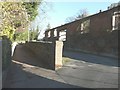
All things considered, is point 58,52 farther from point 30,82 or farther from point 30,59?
point 30,59

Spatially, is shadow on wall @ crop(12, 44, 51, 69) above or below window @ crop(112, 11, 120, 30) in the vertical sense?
below

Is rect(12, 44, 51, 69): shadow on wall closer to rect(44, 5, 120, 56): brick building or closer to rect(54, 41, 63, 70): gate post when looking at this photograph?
rect(54, 41, 63, 70): gate post

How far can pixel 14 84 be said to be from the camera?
1060cm

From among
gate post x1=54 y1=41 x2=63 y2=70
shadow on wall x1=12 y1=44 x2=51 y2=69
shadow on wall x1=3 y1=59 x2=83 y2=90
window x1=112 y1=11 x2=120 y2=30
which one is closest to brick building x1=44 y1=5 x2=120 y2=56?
window x1=112 y1=11 x2=120 y2=30

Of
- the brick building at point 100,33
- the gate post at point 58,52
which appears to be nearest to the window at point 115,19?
the brick building at point 100,33

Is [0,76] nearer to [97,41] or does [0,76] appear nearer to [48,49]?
[48,49]

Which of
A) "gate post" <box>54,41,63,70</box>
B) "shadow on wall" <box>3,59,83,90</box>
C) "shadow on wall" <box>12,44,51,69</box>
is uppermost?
"gate post" <box>54,41,63,70</box>

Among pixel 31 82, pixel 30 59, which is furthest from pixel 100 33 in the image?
pixel 31 82

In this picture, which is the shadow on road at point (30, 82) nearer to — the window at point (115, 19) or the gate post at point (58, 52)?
the gate post at point (58, 52)

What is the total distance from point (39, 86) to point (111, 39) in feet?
52.0

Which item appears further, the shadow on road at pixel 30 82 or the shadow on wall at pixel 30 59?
the shadow on wall at pixel 30 59

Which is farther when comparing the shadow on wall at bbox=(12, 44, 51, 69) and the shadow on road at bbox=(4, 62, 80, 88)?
the shadow on wall at bbox=(12, 44, 51, 69)

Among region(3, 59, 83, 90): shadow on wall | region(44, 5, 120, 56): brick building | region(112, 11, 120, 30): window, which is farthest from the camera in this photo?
region(112, 11, 120, 30): window

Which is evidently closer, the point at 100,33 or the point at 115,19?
the point at 115,19
